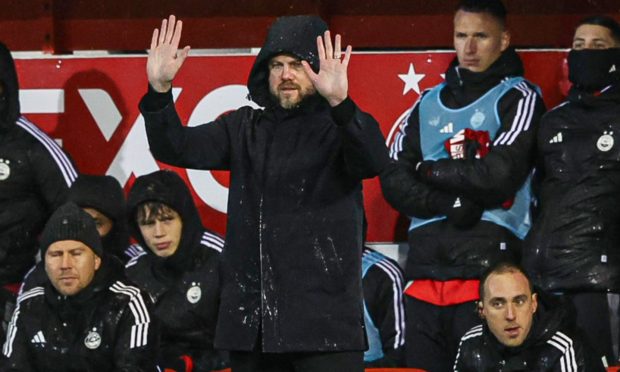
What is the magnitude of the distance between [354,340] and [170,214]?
313 centimetres

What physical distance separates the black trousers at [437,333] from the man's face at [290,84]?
8.46 ft

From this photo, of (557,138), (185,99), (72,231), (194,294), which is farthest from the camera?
(185,99)

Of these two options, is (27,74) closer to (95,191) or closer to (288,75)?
(95,191)

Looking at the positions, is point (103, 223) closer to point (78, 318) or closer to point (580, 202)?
point (78, 318)

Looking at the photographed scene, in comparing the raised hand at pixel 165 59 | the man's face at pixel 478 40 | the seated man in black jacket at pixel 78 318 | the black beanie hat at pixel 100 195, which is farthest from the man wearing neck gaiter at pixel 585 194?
the raised hand at pixel 165 59

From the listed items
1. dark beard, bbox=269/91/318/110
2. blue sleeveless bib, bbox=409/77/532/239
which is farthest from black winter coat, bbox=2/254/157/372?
dark beard, bbox=269/91/318/110

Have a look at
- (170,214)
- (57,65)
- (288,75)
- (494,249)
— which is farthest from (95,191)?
(288,75)

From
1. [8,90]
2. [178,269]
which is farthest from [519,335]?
[8,90]

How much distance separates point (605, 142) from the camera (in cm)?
724

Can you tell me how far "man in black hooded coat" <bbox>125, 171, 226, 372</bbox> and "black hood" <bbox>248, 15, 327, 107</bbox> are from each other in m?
2.57

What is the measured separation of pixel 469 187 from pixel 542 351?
1245mm

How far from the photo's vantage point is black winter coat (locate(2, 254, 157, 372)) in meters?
6.74

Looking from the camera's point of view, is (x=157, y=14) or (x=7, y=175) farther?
(x=157, y=14)

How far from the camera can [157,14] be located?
9.34m
